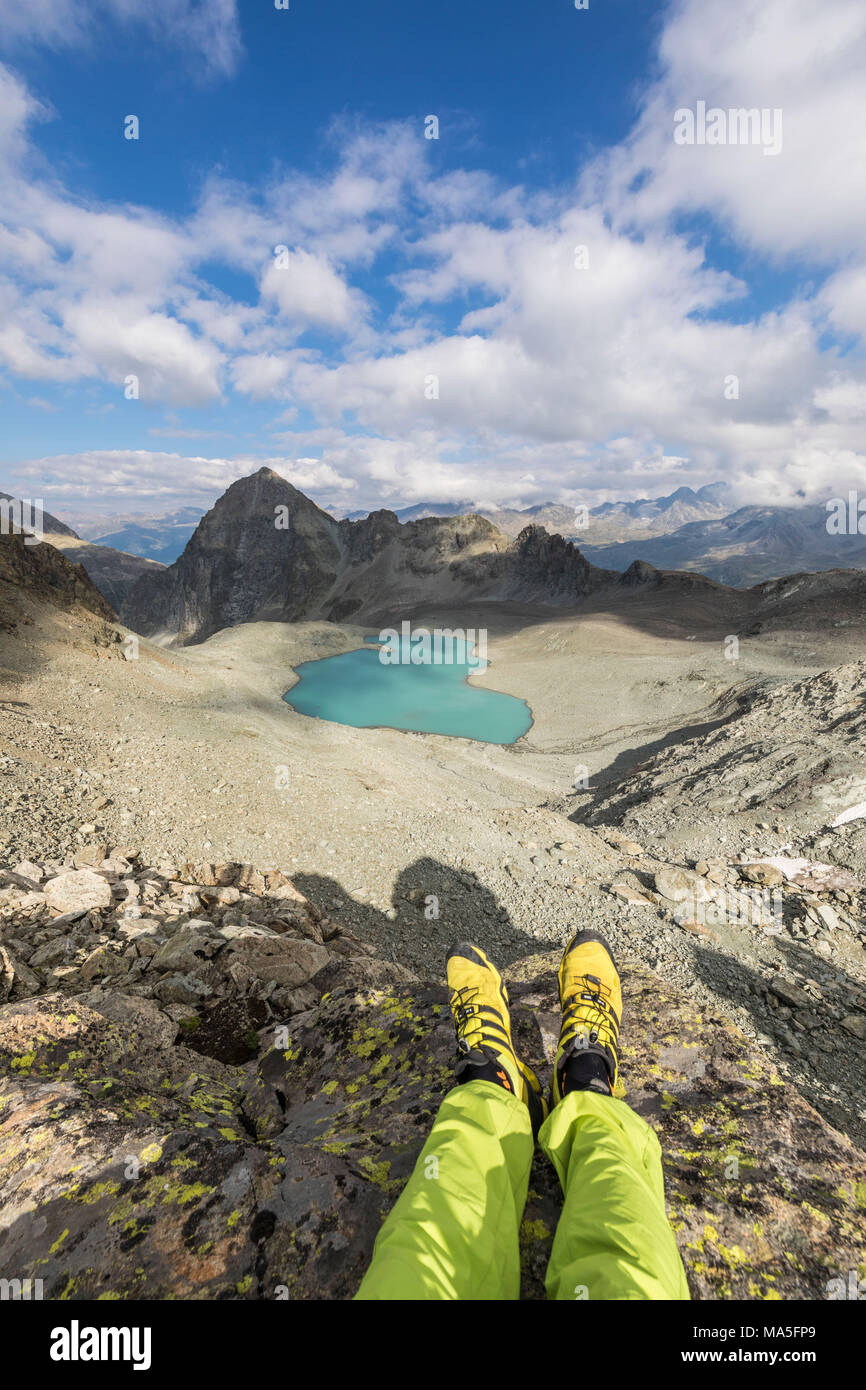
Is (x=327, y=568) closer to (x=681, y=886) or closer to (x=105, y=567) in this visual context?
(x=105, y=567)

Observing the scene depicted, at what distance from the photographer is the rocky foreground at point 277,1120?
2459mm

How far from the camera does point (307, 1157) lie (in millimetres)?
3021

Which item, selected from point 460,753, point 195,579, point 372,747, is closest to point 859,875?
point 372,747

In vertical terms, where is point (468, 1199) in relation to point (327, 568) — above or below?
below

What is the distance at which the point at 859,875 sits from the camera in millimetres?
8805

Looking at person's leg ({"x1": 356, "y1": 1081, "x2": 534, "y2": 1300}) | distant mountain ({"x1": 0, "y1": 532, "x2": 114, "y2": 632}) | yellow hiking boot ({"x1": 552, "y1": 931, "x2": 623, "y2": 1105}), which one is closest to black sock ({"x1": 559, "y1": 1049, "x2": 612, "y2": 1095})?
yellow hiking boot ({"x1": 552, "y1": 931, "x2": 623, "y2": 1105})

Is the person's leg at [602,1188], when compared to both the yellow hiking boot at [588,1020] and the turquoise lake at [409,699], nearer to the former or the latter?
the yellow hiking boot at [588,1020]

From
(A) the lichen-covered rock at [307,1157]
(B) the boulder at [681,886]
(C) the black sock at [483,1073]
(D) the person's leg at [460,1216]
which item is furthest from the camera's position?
(B) the boulder at [681,886]

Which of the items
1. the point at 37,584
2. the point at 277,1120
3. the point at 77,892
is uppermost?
the point at 37,584

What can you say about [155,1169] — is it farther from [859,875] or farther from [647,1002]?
[859,875]

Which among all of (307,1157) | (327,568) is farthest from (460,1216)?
(327,568)

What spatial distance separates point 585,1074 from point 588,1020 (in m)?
0.58

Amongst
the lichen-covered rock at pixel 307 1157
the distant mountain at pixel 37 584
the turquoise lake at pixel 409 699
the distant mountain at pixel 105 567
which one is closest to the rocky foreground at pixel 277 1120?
the lichen-covered rock at pixel 307 1157
